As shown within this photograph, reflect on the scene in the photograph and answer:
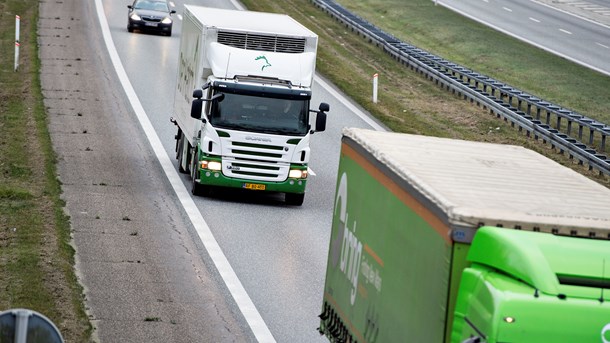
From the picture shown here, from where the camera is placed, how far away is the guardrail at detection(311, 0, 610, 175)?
31609 millimetres

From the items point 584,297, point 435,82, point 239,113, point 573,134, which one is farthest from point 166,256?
point 435,82

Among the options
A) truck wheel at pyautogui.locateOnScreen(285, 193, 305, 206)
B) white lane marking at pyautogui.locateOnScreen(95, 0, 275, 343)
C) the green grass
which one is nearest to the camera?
white lane marking at pyautogui.locateOnScreen(95, 0, 275, 343)

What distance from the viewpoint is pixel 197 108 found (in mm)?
23328

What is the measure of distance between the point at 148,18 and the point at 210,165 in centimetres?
2580

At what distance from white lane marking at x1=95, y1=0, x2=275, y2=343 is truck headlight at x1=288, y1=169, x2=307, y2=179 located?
2040mm

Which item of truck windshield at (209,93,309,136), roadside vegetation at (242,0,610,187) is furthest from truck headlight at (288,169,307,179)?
roadside vegetation at (242,0,610,187)

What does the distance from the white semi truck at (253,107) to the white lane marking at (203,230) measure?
40.9 inches

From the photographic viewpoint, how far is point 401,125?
113 feet

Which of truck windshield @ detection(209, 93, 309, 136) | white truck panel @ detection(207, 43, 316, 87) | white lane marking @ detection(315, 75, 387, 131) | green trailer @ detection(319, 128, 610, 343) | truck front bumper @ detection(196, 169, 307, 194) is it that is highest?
green trailer @ detection(319, 128, 610, 343)

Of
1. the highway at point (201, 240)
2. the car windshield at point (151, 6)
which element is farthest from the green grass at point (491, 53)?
the highway at point (201, 240)

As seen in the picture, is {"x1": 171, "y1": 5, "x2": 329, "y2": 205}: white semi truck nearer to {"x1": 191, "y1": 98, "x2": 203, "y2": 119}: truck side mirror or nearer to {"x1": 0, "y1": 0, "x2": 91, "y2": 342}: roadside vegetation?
{"x1": 191, "y1": 98, "x2": 203, "y2": 119}: truck side mirror

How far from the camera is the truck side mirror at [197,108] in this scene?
76.5 ft

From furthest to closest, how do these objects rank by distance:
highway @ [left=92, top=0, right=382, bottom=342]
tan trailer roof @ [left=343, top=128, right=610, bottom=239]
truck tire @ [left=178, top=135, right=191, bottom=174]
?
truck tire @ [left=178, top=135, right=191, bottom=174] → highway @ [left=92, top=0, right=382, bottom=342] → tan trailer roof @ [left=343, top=128, right=610, bottom=239]

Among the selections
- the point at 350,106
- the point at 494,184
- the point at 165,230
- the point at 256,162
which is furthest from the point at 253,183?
the point at 494,184
